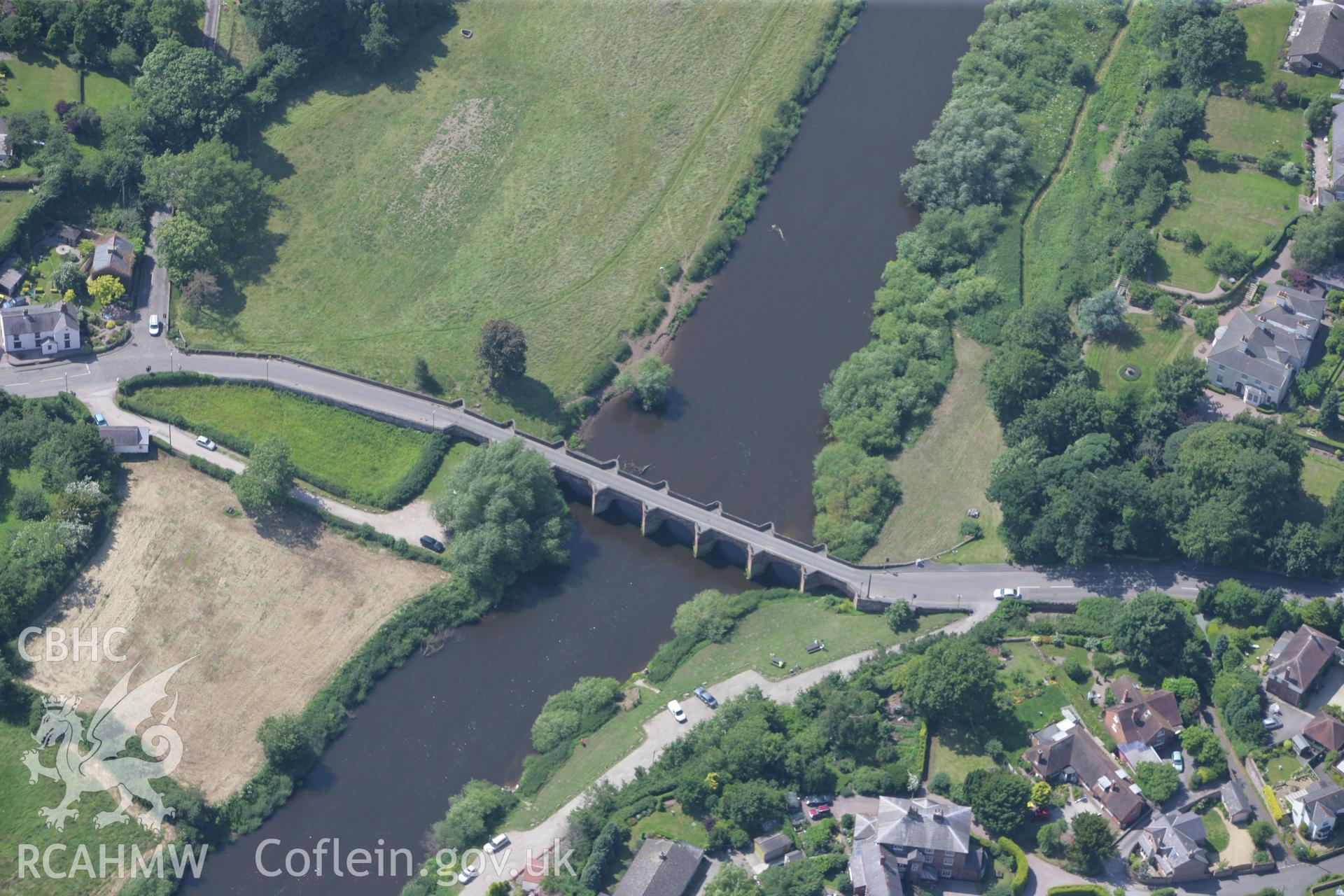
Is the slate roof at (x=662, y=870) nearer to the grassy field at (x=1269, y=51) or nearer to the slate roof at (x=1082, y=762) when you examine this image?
the slate roof at (x=1082, y=762)

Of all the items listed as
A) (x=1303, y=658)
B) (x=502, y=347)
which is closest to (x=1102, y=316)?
(x=1303, y=658)

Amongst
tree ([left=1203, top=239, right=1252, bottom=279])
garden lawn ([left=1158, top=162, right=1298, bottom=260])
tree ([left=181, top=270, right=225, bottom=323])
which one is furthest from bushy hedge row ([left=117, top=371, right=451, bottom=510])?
garden lawn ([left=1158, top=162, right=1298, bottom=260])

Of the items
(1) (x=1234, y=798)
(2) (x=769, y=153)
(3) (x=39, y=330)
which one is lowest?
(3) (x=39, y=330)

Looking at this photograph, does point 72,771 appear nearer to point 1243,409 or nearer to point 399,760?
point 399,760

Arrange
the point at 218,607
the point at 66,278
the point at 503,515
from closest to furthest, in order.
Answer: the point at 503,515 < the point at 218,607 < the point at 66,278

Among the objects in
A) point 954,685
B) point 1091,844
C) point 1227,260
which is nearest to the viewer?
point 1091,844

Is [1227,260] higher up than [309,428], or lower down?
higher up

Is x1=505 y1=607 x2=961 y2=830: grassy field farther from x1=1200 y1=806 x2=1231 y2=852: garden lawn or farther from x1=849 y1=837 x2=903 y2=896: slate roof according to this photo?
x1=1200 y1=806 x2=1231 y2=852: garden lawn

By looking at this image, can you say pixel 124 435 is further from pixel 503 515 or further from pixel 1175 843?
pixel 1175 843

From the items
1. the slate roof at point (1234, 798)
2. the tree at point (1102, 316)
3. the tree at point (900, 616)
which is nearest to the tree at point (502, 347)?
the tree at point (900, 616)
